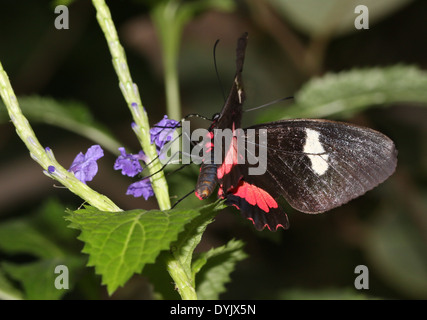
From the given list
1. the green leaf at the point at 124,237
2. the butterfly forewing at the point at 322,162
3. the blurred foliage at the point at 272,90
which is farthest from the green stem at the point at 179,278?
the blurred foliage at the point at 272,90

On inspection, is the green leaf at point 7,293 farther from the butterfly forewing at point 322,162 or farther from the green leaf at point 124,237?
the butterfly forewing at point 322,162

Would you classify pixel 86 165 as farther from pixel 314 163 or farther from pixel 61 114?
pixel 61 114

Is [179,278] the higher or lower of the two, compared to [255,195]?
lower

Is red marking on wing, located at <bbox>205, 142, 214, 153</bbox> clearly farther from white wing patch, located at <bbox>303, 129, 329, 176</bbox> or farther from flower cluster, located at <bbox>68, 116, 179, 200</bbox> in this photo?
white wing patch, located at <bbox>303, 129, 329, 176</bbox>

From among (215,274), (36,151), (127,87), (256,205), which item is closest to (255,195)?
(256,205)
